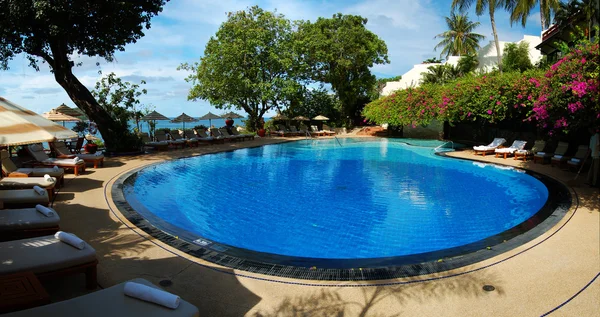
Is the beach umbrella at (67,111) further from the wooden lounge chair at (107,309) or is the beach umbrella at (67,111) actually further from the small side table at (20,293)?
the wooden lounge chair at (107,309)

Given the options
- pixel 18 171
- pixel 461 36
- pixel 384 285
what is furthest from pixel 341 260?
pixel 461 36

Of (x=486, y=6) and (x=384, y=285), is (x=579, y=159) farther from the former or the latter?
(x=486, y=6)

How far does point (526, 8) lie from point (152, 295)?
1096 inches

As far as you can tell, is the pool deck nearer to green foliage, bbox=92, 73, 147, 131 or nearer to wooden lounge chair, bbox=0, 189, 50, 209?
wooden lounge chair, bbox=0, 189, 50, 209

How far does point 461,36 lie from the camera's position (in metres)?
46.4

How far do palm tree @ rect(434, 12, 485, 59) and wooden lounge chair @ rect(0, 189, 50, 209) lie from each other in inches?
1898

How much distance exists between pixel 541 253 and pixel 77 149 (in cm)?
1605

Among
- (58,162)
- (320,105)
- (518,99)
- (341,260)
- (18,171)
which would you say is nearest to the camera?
(341,260)

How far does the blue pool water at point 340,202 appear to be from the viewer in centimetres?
670

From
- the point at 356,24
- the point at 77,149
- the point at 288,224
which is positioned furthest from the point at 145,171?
the point at 356,24

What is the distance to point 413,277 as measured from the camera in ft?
14.9

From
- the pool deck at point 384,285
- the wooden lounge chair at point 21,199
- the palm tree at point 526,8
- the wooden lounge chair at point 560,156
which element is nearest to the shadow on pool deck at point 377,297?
the pool deck at point 384,285

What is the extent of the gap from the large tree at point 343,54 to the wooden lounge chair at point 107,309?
86.0ft

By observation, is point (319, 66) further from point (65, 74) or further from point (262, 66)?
point (65, 74)
